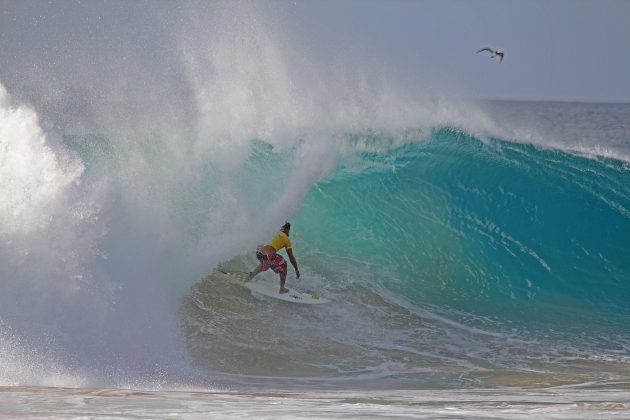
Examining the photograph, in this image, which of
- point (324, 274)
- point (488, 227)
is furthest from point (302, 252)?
point (488, 227)

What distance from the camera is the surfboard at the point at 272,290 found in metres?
11.0

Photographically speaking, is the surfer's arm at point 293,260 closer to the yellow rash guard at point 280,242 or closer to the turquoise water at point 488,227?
the yellow rash guard at point 280,242

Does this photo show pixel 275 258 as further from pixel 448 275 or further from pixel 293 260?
pixel 448 275

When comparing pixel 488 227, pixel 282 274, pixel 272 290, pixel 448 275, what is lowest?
pixel 272 290

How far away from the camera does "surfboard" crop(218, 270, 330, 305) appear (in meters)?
11.0

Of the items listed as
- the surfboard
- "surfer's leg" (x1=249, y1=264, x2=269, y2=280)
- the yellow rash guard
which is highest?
the yellow rash guard

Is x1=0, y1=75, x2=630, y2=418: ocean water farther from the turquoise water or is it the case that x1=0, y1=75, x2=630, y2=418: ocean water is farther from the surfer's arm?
the surfer's arm

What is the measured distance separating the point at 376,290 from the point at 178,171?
369 centimetres

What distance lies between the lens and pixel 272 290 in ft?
36.7

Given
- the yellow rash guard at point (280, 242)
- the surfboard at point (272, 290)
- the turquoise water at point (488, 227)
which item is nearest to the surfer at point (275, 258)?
the yellow rash guard at point (280, 242)

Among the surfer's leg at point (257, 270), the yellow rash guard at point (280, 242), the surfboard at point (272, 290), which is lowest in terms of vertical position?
the surfboard at point (272, 290)

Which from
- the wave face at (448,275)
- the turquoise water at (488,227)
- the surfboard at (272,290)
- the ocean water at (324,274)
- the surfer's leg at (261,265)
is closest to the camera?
the ocean water at (324,274)

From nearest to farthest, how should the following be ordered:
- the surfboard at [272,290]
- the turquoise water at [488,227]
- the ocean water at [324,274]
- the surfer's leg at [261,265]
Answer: the ocean water at [324,274] < the surfboard at [272,290] < the surfer's leg at [261,265] < the turquoise water at [488,227]

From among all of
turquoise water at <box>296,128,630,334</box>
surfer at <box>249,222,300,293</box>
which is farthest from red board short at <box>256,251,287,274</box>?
turquoise water at <box>296,128,630,334</box>
